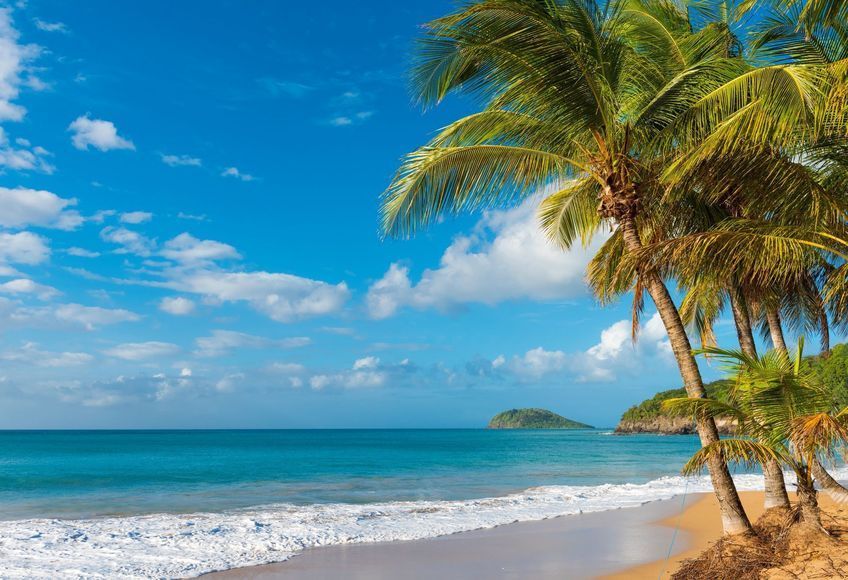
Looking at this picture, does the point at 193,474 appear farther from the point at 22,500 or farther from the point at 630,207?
the point at 630,207

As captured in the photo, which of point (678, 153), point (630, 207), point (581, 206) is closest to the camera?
point (630, 207)

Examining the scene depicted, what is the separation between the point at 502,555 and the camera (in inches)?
382

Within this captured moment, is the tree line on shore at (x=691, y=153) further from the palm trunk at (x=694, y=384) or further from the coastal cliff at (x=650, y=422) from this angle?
the coastal cliff at (x=650, y=422)

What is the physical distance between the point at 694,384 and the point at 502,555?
→ 4.40m

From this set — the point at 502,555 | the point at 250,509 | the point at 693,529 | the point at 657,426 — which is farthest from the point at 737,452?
the point at 657,426

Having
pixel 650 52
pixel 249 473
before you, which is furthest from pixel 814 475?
pixel 249 473

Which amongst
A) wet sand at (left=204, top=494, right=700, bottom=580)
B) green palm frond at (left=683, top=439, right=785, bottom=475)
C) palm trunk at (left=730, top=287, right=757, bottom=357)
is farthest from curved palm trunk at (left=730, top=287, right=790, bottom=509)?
wet sand at (left=204, top=494, right=700, bottom=580)

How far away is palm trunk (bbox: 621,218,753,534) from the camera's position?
22.2 ft

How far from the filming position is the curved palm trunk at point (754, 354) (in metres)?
7.56

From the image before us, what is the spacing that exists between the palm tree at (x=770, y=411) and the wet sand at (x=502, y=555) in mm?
3107

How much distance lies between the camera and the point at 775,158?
675 centimetres

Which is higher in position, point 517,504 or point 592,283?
point 592,283

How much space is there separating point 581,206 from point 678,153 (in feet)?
7.30

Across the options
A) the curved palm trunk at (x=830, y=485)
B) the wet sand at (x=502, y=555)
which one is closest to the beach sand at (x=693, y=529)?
the wet sand at (x=502, y=555)
